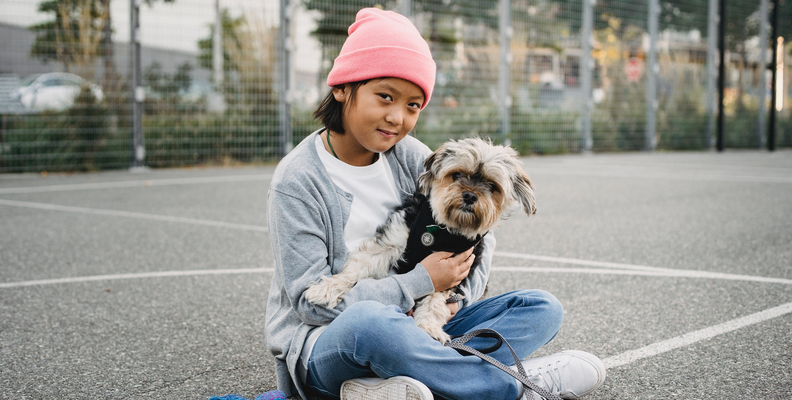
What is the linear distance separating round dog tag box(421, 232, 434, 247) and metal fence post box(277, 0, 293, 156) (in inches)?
392

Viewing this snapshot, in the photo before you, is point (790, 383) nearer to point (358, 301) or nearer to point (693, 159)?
point (358, 301)

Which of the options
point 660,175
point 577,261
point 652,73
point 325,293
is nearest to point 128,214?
point 577,261

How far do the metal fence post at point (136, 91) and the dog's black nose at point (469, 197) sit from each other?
9585 mm

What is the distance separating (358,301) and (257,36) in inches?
419

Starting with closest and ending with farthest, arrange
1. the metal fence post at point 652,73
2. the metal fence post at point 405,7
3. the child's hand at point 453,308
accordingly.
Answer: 1. the child's hand at point 453,308
2. the metal fence post at point 405,7
3. the metal fence post at point 652,73

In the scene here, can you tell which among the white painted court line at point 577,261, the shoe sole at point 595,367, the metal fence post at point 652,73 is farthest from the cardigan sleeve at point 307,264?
the metal fence post at point 652,73

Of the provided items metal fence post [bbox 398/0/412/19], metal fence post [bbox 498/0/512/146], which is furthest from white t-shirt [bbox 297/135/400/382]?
metal fence post [bbox 498/0/512/146]

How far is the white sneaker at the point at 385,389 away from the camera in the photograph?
2.24 m

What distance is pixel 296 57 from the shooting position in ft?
41.0

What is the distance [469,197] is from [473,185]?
0.07 metres

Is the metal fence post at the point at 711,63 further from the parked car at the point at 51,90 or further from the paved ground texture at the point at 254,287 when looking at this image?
the parked car at the point at 51,90

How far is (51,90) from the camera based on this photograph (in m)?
10.5

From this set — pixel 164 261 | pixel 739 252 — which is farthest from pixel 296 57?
pixel 739 252

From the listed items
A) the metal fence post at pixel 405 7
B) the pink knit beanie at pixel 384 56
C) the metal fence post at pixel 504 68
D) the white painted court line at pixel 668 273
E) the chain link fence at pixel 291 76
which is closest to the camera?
the pink knit beanie at pixel 384 56
